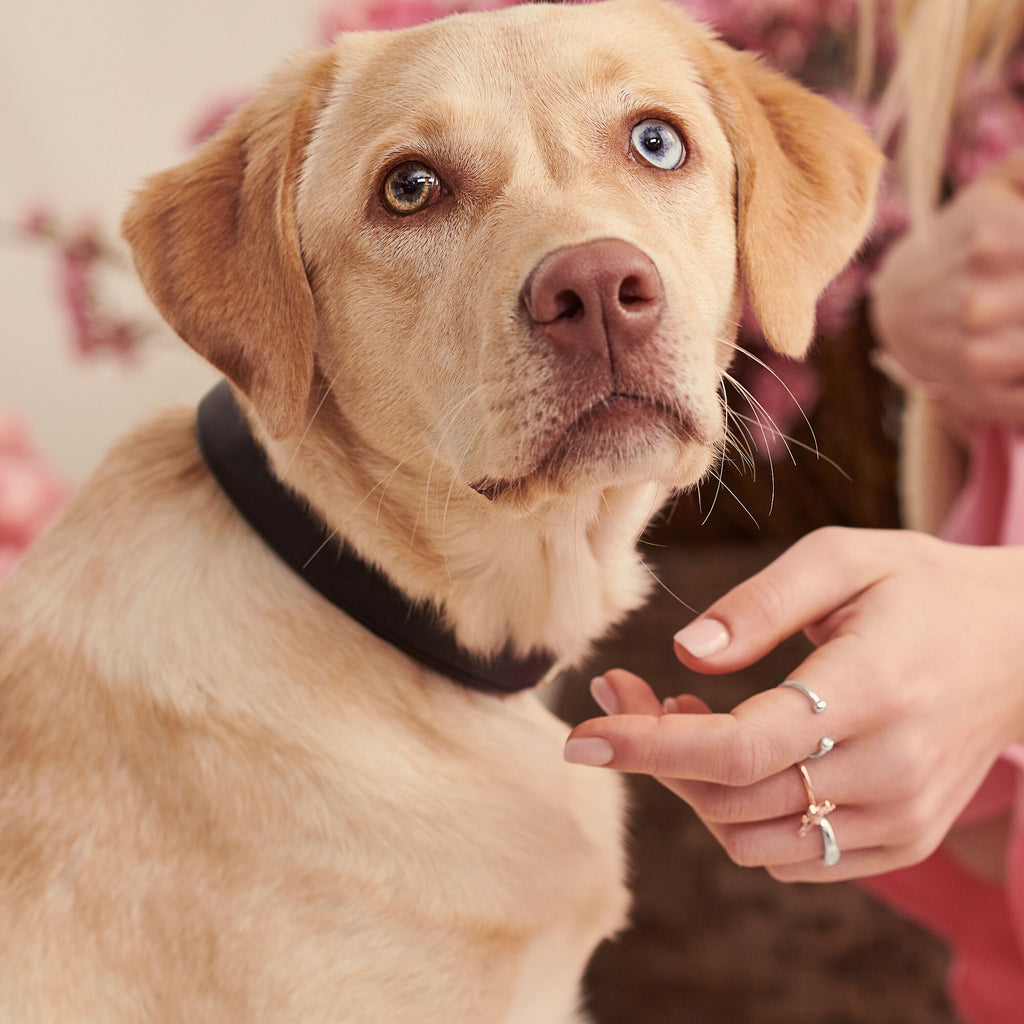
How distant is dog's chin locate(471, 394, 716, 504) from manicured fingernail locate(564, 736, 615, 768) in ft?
0.76

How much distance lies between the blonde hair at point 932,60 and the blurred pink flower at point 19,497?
A: 1.50 metres

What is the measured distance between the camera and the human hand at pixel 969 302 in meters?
1.42

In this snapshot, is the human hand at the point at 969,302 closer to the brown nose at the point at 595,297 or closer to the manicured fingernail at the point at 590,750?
the brown nose at the point at 595,297

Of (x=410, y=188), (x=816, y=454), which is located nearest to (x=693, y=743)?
(x=410, y=188)

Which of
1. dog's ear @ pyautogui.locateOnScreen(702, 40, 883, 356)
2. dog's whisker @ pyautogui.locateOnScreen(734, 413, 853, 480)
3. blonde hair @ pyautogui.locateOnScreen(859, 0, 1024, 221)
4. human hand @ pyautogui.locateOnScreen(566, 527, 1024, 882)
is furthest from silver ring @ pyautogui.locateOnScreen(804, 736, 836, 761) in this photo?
blonde hair @ pyautogui.locateOnScreen(859, 0, 1024, 221)

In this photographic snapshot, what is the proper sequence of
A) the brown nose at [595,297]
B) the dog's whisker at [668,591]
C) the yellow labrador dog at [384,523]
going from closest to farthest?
the brown nose at [595,297]
the yellow labrador dog at [384,523]
the dog's whisker at [668,591]

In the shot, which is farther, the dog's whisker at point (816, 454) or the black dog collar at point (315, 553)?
the dog's whisker at point (816, 454)

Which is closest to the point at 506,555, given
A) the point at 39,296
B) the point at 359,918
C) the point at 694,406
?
the point at 694,406

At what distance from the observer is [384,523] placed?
1030mm

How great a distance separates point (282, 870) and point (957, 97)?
1638 mm

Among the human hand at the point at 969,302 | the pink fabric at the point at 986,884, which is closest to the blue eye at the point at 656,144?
the human hand at the point at 969,302

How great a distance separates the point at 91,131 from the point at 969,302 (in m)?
1.64

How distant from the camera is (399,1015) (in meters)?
0.91

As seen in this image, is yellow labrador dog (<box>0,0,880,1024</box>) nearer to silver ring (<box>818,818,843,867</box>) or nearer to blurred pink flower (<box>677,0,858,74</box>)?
silver ring (<box>818,818,843,867</box>)
